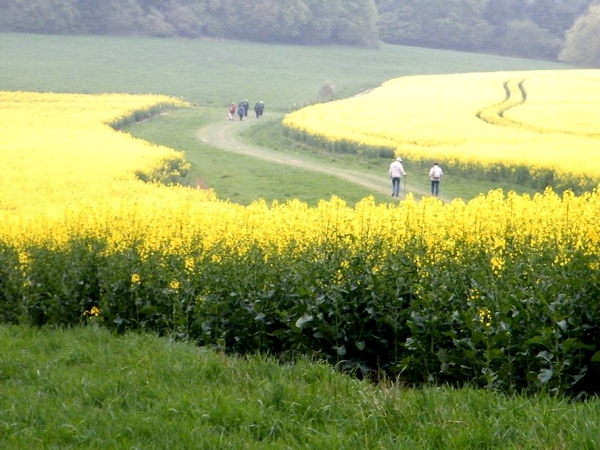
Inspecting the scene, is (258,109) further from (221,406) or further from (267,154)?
(221,406)

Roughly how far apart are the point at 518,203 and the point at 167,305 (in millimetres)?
3819

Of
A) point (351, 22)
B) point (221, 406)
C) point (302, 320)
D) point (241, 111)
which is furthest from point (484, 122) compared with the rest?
point (351, 22)

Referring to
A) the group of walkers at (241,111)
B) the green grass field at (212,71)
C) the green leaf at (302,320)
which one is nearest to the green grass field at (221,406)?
the green leaf at (302,320)

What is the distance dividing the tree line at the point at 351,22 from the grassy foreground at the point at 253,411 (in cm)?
9132

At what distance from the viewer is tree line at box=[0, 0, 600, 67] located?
95.0m

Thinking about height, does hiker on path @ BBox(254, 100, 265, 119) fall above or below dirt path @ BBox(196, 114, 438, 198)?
below

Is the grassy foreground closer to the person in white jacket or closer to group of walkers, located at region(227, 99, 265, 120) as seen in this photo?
the person in white jacket

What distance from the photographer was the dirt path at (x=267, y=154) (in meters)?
29.5

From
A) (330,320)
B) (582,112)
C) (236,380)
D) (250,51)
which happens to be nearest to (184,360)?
(236,380)

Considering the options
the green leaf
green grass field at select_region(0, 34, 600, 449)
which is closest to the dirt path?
the green leaf

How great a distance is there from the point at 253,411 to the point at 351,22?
9869 centimetres

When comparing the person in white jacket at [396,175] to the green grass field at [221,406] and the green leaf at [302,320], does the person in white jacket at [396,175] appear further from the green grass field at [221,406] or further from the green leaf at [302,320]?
the green leaf at [302,320]

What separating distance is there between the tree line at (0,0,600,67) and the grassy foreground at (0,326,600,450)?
9132 centimetres

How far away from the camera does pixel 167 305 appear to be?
10023 millimetres
